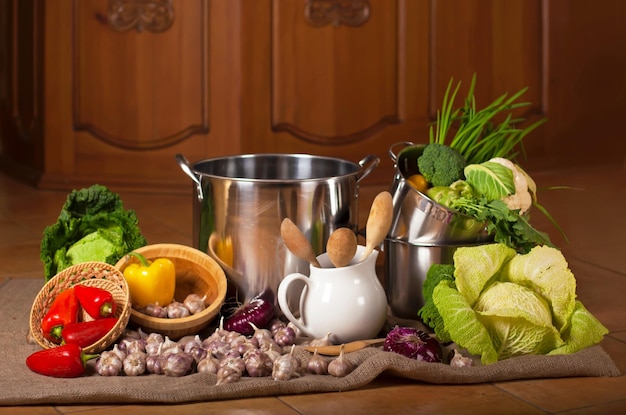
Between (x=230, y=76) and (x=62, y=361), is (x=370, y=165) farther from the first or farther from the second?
(x=230, y=76)

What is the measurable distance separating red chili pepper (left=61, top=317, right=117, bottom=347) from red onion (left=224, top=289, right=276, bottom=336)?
0.28 m

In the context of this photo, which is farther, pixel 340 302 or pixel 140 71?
pixel 140 71

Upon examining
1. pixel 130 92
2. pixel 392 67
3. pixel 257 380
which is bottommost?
pixel 257 380

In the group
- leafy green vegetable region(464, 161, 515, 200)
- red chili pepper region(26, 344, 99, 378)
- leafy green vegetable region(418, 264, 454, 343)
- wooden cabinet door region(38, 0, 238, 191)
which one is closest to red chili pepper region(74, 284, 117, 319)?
red chili pepper region(26, 344, 99, 378)

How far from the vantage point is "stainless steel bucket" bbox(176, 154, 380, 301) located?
91.8 inches

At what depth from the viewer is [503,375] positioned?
2016 millimetres

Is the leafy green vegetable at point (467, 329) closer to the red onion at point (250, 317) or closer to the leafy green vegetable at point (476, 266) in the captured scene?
the leafy green vegetable at point (476, 266)

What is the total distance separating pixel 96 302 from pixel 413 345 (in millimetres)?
646

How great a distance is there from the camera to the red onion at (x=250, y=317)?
226 cm

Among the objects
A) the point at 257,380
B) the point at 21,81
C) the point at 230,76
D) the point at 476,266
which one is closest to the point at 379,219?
the point at 476,266

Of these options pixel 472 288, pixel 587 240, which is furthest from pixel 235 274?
pixel 587 240

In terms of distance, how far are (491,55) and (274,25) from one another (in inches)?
38.5

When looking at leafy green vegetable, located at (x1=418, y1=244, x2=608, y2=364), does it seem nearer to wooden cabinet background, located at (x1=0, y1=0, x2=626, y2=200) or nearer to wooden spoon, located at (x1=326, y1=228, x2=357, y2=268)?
wooden spoon, located at (x1=326, y1=228, x2=357, y2=268)

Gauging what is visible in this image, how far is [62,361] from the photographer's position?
1974 millimetres
